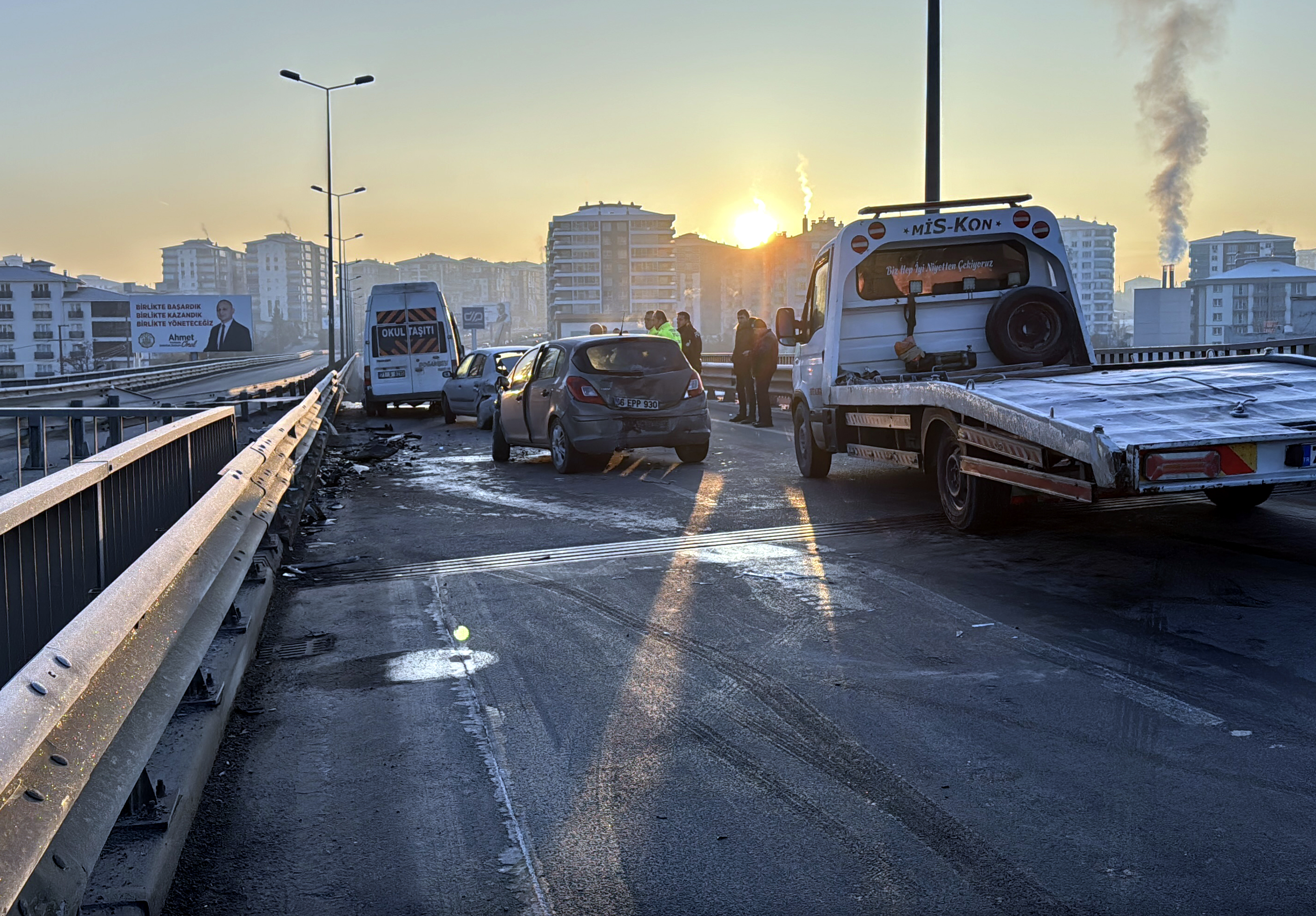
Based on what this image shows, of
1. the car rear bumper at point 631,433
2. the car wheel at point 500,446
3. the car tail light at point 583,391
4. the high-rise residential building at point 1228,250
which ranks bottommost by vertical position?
the car wheel at point 500,446

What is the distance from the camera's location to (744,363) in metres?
20.2

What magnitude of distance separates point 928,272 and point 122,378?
34.0 meters

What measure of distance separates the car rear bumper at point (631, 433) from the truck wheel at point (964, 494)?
528 centimetres

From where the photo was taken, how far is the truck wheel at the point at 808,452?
480 inches

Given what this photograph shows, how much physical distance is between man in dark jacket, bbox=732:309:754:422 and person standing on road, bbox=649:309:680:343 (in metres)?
1.14

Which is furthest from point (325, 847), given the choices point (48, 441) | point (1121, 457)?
point (48, 441)

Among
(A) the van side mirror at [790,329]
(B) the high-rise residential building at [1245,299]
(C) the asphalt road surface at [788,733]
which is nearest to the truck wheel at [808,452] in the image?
(A) the van side mirror at [790,329]

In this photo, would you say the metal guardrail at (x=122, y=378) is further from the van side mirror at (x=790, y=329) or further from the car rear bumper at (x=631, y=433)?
the van side mirror at (x=790, y=329)

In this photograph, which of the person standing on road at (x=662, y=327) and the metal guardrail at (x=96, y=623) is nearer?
the metal guardrail at (x=96, y=623)

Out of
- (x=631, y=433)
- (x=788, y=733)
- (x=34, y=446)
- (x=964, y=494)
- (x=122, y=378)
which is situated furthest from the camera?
(x=122, y=378)

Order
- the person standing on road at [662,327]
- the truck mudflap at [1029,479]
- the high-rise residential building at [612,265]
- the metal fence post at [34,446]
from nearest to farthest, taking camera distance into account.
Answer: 1. the truck mudflap at [1029,479]
2. the metal fence post at [34,446]
3. the person standing on road at [662,327]
4. the high-rise residential building at [612,265]

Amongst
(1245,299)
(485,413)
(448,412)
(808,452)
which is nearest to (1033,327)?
(808,452)

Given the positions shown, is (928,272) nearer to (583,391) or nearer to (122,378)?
(583,391)

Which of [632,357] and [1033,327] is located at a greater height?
[1033,327]
